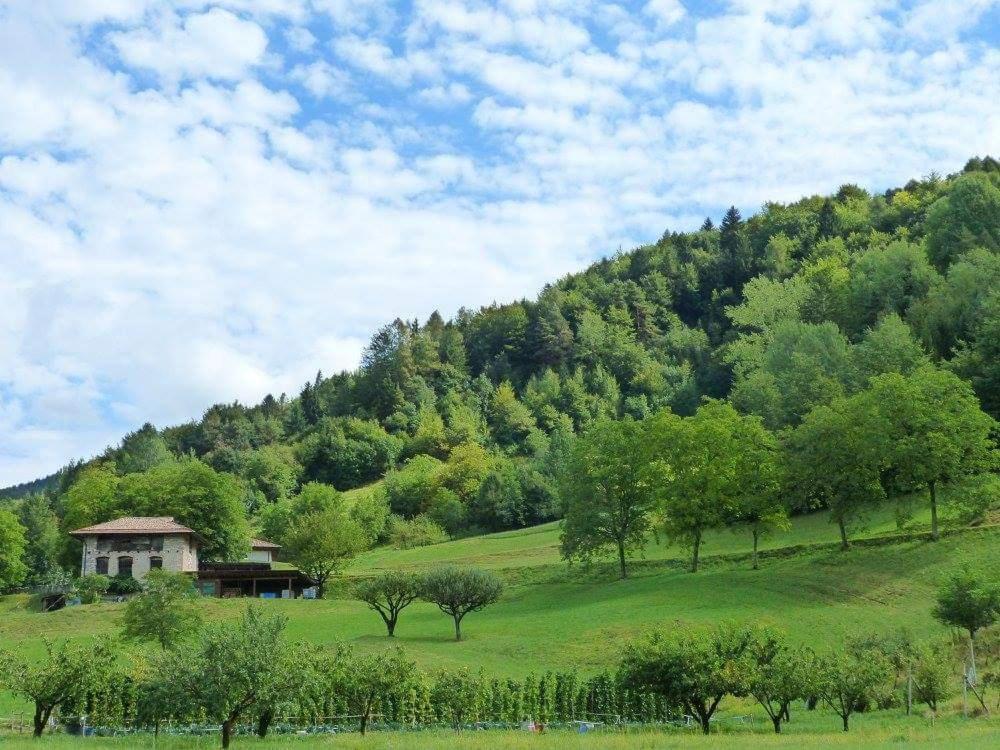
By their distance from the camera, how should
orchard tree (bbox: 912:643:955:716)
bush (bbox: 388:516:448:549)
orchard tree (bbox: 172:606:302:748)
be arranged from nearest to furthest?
orchard tree (bbox: 172:606:302:748) → orchard tree (bbox: 912:643:955:716) → bush (bbox: 388:516:448:549)

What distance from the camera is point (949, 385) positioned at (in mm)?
66250

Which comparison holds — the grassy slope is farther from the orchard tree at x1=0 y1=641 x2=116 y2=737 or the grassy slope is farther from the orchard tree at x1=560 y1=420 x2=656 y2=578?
the orchard tree at x1=0 y1=641 x2=116 y2=737

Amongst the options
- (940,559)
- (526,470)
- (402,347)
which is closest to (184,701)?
(940,559)

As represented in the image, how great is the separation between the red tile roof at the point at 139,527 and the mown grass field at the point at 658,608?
15.4 m

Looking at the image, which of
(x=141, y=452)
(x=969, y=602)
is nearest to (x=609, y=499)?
(x=969, y=602)

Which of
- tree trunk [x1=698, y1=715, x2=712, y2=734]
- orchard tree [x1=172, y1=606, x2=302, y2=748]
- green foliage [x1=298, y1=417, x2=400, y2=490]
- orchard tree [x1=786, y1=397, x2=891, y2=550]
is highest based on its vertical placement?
green foliage [x1=298, y1=417, x2=400, y2=490]

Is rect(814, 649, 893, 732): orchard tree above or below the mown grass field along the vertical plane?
below

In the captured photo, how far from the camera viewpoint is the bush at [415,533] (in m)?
115

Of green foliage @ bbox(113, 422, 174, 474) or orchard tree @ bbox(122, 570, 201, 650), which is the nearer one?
orchard tree @ bbox(122, 570, 201, 650)

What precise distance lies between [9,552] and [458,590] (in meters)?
54.4

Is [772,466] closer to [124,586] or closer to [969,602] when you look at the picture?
[969,602]

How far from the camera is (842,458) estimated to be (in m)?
65.7

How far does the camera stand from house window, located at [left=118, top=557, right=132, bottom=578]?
3389 inches

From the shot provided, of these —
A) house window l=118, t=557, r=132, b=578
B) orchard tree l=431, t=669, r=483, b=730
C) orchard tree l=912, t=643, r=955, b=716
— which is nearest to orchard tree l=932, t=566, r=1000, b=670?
orchard tree l=912, t=643, r=955, b=716
